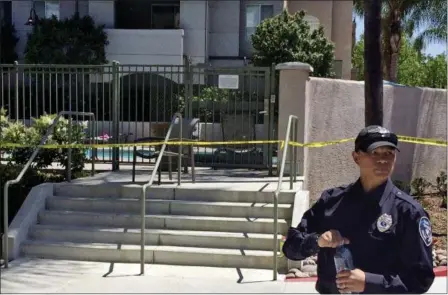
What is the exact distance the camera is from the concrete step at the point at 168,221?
6.82 meters

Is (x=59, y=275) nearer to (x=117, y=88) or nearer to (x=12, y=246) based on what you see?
(x=12, y=246)

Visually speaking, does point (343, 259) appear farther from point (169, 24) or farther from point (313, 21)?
point (313, 21)

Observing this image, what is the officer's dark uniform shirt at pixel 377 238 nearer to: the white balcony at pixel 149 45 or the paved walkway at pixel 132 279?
the paved walkway at pixel 132 279

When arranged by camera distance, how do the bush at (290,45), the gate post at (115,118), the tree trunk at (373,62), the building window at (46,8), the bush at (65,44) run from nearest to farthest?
1. the tree trunk at (373,62)
2. the gate post at (115,118)
3. the bush at (290,45)
4. the bush at (65,44)
5. the building window at (46,8)

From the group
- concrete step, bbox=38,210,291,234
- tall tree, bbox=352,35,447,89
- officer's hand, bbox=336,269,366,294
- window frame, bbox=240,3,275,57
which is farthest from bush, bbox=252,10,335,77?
tall tree, bbox=352,35,447,89

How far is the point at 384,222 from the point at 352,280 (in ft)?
0.91

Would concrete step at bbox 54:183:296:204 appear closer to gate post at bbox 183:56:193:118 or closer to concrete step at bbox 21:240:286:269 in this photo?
concrete step at bbox 21:240:286:269

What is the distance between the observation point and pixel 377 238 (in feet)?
7.67

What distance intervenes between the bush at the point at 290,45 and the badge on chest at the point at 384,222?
57.6 ft

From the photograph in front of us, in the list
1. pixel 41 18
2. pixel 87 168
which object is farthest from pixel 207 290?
pixel 41 18

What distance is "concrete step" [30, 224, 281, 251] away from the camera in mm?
6594

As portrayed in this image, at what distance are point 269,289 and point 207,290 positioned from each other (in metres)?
0.61

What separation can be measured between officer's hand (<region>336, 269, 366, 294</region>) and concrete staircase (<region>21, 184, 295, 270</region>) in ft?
13.3

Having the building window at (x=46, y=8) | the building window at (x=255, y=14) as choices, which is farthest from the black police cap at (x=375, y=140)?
the building window at (x=46, y=8)
